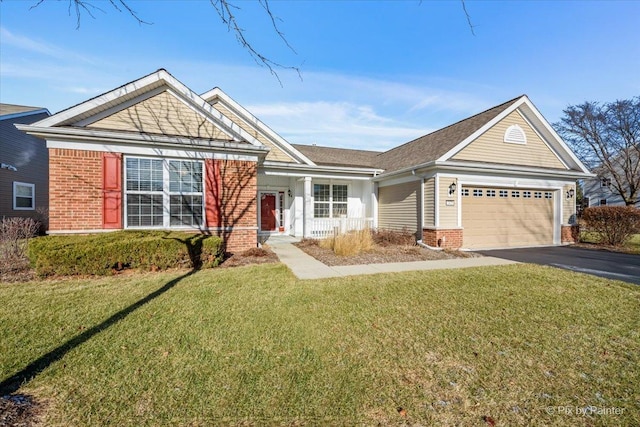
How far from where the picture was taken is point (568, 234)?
1320 centimetres

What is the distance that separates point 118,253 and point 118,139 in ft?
12.1

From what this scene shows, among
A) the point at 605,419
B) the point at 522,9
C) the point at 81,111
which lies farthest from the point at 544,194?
the point at 81,111

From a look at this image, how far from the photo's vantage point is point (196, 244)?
24.1 ft

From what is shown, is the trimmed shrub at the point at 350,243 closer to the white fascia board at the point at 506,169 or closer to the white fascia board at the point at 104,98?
the white fascia board at the point at 506,169

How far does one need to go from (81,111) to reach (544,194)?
59.5 feet

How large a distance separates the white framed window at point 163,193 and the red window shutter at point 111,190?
0.67 feet

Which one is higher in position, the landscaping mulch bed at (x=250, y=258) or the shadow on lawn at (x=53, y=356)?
the landscaping mulch bed at (x=250, y=258)

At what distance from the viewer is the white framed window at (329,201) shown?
14.6 meters

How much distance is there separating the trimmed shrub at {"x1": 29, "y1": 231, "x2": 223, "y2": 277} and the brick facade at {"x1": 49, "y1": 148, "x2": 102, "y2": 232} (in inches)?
49.4

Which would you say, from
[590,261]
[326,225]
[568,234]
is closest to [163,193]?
[326,225]

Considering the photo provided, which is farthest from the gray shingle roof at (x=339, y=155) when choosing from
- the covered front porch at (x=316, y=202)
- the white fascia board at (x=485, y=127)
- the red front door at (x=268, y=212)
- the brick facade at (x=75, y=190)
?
the brick facade at (x=75, y=190)

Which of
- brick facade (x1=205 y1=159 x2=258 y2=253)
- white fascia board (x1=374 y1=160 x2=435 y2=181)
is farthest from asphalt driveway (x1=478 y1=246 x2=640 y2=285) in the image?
brick facade (x1=205 y1=159 x2=258 y2=253)

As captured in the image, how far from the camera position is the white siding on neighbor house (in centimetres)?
1201

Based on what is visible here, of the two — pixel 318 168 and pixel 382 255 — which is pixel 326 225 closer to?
pixel 318 168
